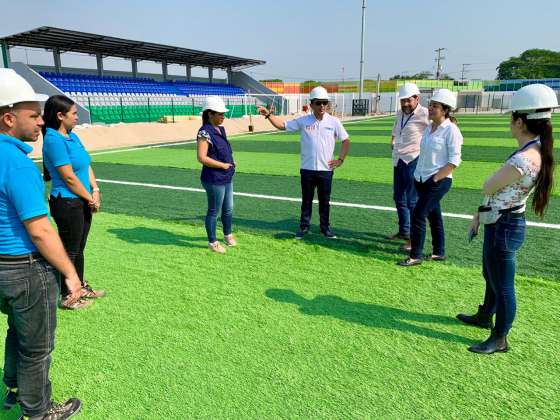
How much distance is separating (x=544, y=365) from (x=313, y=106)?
3.83m

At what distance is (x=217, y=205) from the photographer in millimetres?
5047

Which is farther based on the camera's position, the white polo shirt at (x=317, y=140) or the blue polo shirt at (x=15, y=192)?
the white polo shirt at (x=317, y=140)

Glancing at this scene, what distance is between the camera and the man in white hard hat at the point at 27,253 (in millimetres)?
1900

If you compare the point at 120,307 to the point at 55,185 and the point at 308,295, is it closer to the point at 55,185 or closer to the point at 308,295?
the point at 55,185

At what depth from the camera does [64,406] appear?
8.02 ft

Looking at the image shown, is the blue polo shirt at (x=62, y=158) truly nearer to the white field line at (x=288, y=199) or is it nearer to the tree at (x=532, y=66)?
the white field line at (x=288, y=199)

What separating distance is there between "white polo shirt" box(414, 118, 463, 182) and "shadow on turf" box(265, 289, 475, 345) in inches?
61.2

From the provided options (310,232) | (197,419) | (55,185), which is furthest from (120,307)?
(310,232)

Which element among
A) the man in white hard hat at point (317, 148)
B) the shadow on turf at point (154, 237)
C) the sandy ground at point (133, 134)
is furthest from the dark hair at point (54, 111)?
the sandy ground at point (133, 134)

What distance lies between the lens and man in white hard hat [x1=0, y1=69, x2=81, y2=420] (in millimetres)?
1900

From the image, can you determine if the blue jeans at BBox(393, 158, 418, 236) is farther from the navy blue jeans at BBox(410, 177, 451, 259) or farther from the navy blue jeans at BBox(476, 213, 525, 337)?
the navy blue jeans at BBox(476, 213, 525, 337)

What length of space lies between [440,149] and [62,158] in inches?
144

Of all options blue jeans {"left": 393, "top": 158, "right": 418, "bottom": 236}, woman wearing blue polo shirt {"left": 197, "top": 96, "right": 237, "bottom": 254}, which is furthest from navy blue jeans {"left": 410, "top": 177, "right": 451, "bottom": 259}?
woman wearing blue polo shirt {"left": 197, "top": 96, "right": 237, "bottom": 254}

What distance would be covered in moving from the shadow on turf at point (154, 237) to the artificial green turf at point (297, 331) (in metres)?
0.05
